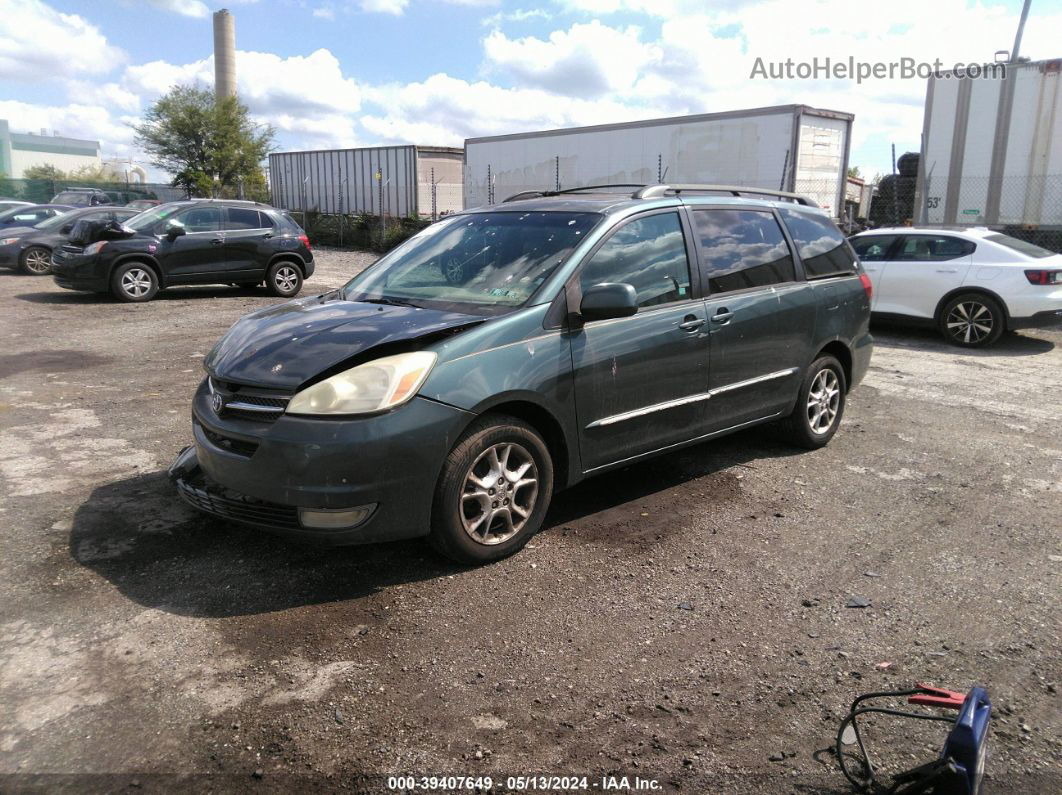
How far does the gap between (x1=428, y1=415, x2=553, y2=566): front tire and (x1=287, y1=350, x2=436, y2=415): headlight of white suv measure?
0.37 m

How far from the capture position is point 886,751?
8.84 ft

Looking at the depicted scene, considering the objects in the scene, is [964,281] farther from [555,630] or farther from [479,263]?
[555,630]

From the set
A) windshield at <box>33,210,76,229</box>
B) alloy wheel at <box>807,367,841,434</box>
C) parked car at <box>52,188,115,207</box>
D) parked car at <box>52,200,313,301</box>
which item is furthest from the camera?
parked car at <box>52,188,115,207</box>

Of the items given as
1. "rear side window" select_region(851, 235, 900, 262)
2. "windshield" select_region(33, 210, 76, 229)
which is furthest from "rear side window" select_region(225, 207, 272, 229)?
"rear side window" select_region(851, 235, 900, 262)

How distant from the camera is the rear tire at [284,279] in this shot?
1451 centimetres

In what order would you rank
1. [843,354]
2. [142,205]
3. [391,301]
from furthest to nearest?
[142,205], [843,354], [391,301]

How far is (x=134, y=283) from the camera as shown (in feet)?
44.0

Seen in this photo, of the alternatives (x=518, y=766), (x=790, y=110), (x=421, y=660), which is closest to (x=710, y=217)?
(x=421, y=660)

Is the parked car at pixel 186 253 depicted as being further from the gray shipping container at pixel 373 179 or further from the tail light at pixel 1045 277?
A: the gray shipping container at pixel 373 179

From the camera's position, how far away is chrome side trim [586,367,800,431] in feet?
14.4

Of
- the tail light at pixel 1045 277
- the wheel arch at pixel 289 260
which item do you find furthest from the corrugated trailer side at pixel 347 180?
the tail light at pixel 1045 277

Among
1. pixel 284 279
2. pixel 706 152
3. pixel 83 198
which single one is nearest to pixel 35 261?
pixel 284 279

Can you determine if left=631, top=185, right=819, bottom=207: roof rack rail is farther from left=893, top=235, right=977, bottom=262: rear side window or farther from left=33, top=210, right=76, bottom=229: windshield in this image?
left=33, top=210, right=76, bottom=229: windshield

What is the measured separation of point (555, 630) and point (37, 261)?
1846 cm
